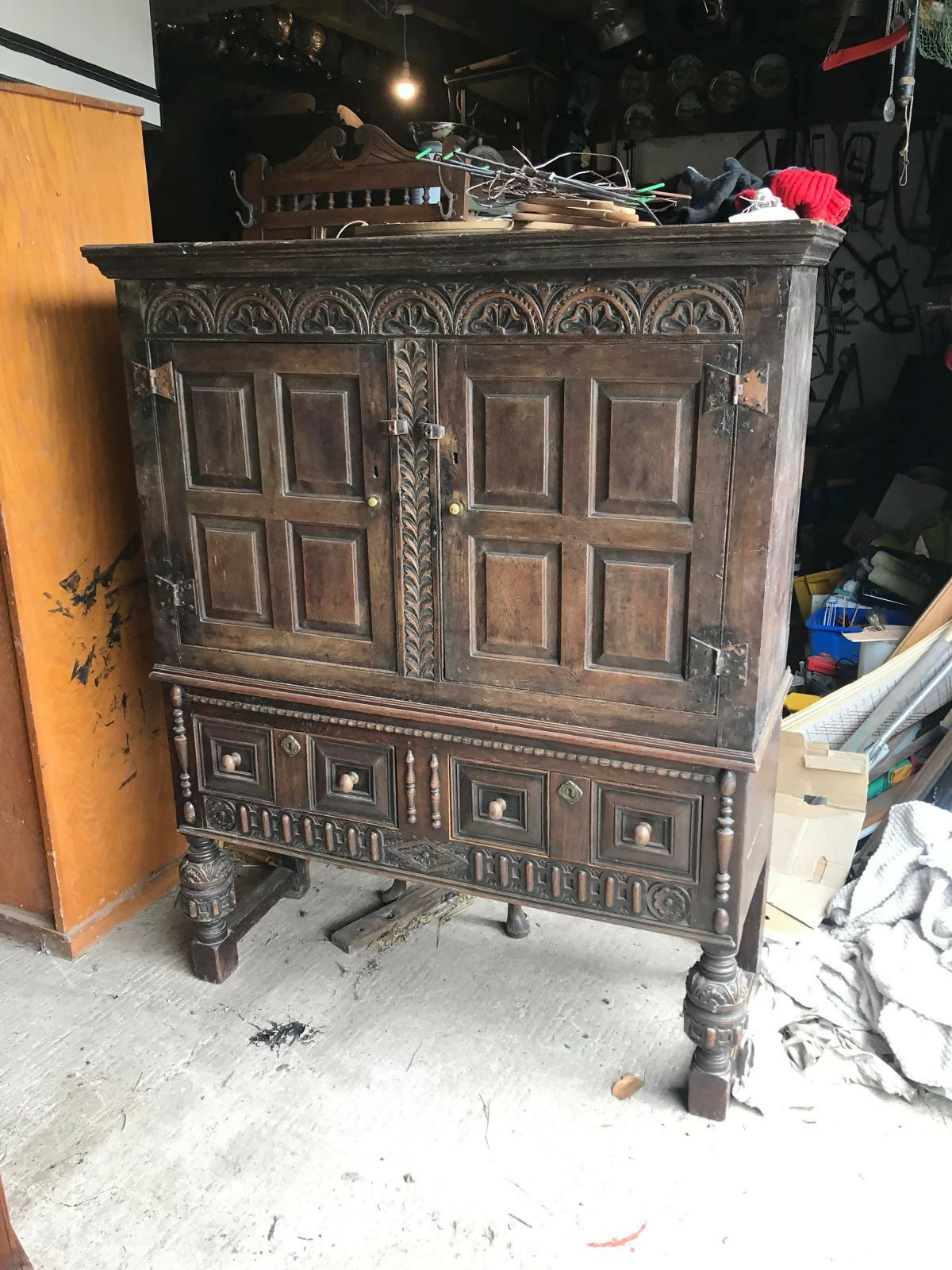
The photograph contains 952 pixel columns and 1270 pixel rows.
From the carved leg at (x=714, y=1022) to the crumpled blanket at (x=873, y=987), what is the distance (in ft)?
0.29

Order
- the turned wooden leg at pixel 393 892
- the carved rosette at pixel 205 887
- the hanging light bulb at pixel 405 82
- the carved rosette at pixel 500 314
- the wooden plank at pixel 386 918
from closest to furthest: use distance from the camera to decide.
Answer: the carved rosette at pixel 500 314
the carved rosette at pixel 205 887
the wooden plank at pixel 386 918
the turned wooden leg at pixel 393 892
the hanging light bulb at pixel 405 82

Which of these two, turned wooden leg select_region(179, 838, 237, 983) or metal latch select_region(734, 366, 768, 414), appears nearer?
metal latch select_region(734, 366, 768, 414)

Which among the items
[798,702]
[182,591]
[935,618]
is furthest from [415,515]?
[935,618]

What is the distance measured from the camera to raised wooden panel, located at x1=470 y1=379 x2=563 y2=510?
171 centimetres

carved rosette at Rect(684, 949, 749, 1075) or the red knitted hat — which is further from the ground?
the red knitted hat

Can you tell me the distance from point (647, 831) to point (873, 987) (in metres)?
0.82

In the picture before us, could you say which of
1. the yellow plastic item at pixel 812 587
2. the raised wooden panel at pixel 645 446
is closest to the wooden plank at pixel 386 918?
the raised wooden panel at pixel 645 446

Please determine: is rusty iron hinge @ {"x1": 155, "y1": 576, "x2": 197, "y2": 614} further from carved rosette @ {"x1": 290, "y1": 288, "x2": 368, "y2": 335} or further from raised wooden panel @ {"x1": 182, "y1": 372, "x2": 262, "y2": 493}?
carved rosette @ {"x1": 290, "y1": 288, "x2": 368, "y2": 335}

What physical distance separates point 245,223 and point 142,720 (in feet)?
4.18

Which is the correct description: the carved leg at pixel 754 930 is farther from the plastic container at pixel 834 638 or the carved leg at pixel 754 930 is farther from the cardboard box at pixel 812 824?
the plastic container at pixel 834 638

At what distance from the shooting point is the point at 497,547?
182 cm

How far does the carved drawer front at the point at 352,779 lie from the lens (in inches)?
80.5

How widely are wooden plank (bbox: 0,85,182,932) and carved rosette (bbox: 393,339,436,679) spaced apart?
3.05 ft

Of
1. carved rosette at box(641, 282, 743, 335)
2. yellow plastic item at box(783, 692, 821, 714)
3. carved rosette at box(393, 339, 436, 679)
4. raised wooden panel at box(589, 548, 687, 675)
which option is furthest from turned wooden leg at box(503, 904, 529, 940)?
carved rosette at box(641, 282, 743, 335)
